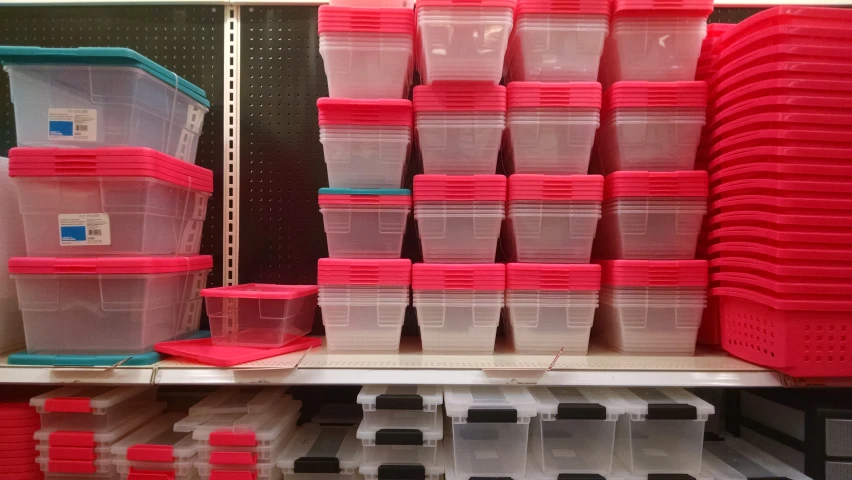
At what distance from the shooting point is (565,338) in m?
1.16

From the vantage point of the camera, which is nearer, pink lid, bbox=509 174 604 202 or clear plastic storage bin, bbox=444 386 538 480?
clear plastic storage bin, bbox=444 386 538 480

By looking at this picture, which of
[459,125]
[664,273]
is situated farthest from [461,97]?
[664,273]

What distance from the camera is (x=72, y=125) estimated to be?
106cm

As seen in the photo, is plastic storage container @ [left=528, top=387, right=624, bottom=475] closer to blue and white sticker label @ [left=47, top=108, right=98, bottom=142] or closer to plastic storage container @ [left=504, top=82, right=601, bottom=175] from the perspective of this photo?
plastic storage container @ [left=504, top=82, right=601, bottom=175]

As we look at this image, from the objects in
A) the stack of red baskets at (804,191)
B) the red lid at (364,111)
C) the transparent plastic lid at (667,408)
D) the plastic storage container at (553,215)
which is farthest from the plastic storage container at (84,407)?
the stack of red baskets at (804,191)

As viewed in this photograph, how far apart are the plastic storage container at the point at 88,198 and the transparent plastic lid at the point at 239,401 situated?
439 mm

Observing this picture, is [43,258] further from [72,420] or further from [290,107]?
[290,107]

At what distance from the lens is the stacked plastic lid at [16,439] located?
1.08 metres

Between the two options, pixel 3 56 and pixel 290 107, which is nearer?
pixel 3 56

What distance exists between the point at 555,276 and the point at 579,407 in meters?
0.33

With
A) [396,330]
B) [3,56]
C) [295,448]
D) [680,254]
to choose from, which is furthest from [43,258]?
[680,254]

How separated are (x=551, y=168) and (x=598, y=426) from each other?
69cm

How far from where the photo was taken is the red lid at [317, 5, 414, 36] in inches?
44.5

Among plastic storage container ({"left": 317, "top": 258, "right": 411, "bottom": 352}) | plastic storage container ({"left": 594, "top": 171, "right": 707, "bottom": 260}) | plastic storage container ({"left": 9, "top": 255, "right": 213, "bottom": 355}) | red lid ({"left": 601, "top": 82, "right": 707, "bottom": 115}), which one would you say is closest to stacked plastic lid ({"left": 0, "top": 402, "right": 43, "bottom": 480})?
plastic storage container ({"left": 9, "top": 255, "right": 213, "bottom": 355})
